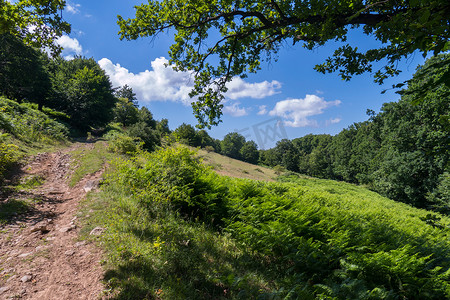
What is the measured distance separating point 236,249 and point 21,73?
3146 centimetres

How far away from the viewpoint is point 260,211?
193 inches

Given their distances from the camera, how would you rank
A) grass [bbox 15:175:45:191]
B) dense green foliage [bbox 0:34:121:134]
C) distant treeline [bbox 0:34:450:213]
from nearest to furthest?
grass [bbox 15:175:45:191] < distant treeline [bbox 0:34:450:213] < dense green foliage [bbox 0:34:121:134]

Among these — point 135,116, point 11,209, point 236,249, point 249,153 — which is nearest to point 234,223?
point 236,249

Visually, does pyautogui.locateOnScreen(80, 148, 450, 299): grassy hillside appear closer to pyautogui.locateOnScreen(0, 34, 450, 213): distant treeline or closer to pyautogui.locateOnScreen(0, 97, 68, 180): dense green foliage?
pyautogui.locateOnScreen(0, 97, 68, 180): dense green foliage

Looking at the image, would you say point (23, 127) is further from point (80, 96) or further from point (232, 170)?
point (232, 170)

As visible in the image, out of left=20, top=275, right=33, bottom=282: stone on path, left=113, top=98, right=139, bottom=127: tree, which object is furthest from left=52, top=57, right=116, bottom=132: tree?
left=20, top=275, right=33, bottom=282: stone on path

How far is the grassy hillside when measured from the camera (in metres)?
2.95

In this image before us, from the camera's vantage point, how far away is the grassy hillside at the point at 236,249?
2.95 meters

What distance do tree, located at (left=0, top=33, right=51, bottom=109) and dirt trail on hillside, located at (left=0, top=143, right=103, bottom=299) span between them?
23.0 m

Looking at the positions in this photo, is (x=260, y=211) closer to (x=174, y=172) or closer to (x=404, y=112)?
(x=174, y=172)

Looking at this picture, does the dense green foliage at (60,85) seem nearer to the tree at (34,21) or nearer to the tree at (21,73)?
the tree at (21,73)

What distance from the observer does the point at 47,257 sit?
322cm

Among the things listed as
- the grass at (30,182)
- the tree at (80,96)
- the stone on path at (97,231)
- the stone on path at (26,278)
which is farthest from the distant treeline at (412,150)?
the tree at (80,96)

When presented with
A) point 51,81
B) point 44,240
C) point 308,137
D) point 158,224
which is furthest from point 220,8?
point 308,137
